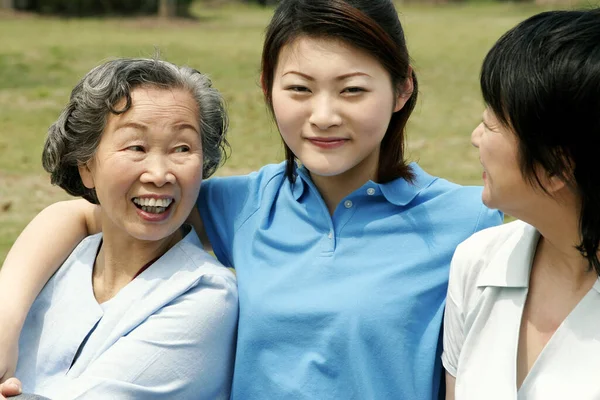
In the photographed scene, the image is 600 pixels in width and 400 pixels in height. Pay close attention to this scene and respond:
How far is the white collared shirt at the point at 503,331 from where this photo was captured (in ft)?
7.47

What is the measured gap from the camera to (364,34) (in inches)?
107

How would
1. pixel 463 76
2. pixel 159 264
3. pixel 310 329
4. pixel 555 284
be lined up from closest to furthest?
pixel 555 284, pixel 310 329, pixel 159 264, pixel 463 76

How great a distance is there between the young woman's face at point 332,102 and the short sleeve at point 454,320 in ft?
1.47

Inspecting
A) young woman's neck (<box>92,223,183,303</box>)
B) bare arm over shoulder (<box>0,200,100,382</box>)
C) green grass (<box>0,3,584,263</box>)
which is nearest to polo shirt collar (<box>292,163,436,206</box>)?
young woman's neck (<box>92,223,183,303</box>)

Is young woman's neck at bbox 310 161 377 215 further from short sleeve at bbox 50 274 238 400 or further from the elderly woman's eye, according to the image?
the elderly woman's eye

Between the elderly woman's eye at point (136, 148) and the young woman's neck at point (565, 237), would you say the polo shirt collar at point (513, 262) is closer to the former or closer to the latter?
the young woman's neck at point (565, 237)

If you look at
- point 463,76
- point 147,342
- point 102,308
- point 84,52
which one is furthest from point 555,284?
point 84,52

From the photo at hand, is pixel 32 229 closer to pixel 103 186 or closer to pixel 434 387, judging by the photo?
pixel 103 186

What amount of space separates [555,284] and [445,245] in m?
0.41

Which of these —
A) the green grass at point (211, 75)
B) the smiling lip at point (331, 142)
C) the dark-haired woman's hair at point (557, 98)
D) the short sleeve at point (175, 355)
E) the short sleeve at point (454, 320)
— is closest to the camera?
the dark-haired woman's hair at point (557, 98)

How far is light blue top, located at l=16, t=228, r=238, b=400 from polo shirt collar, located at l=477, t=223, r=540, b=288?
0.80 meters

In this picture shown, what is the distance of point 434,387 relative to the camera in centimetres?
274

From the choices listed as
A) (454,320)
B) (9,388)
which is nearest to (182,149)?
(9,388)

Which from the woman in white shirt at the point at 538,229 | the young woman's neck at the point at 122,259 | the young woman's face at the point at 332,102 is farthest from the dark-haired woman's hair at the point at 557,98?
the young woman's neck at the point at 122,259
